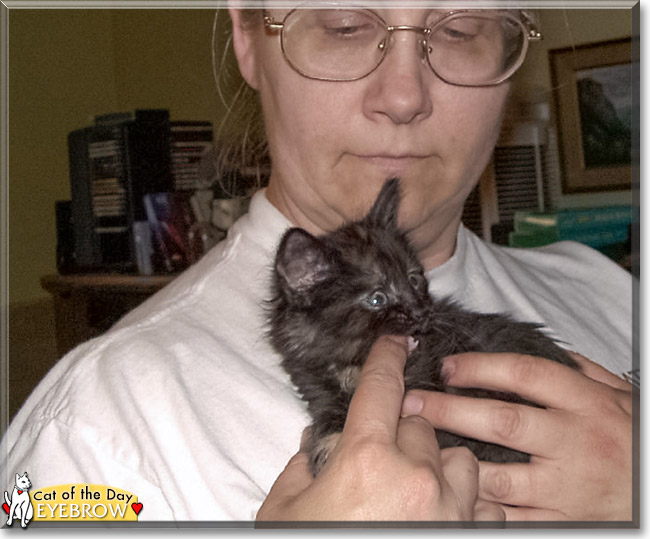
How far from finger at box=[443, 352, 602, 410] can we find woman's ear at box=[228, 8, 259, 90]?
37.6 inches

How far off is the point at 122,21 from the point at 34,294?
798 millimetres

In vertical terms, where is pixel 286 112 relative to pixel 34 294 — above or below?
above

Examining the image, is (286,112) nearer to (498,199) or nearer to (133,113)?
(133,113)

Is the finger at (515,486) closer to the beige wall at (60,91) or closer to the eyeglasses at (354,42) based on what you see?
the eyeglasses at (354,42)

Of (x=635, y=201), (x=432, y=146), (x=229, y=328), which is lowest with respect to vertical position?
(x=229, y=328)

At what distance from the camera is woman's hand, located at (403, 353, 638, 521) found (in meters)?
1.39

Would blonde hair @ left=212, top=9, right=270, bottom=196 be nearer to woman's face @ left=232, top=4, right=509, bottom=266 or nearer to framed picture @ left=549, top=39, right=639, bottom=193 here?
woman's face @ left=232, top=4, right=509, bottom=266

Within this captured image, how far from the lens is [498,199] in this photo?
340 cm

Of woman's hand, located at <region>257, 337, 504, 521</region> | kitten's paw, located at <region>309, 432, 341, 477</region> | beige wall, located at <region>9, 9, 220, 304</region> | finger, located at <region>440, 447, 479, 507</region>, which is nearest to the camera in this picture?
woman's hand, located at <region>257, 337, 504, 521</region>

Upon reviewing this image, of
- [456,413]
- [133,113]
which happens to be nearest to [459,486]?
[456,413]

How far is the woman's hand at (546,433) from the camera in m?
1.39

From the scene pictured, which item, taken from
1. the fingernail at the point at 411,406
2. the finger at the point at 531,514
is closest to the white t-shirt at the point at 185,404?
the fingernail at the point at 411,406

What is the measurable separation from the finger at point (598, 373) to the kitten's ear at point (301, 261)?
2.37ft

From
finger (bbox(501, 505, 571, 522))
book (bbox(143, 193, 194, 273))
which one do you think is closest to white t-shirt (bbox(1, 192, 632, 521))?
finger (bbox(501, 505, 571, 522))
